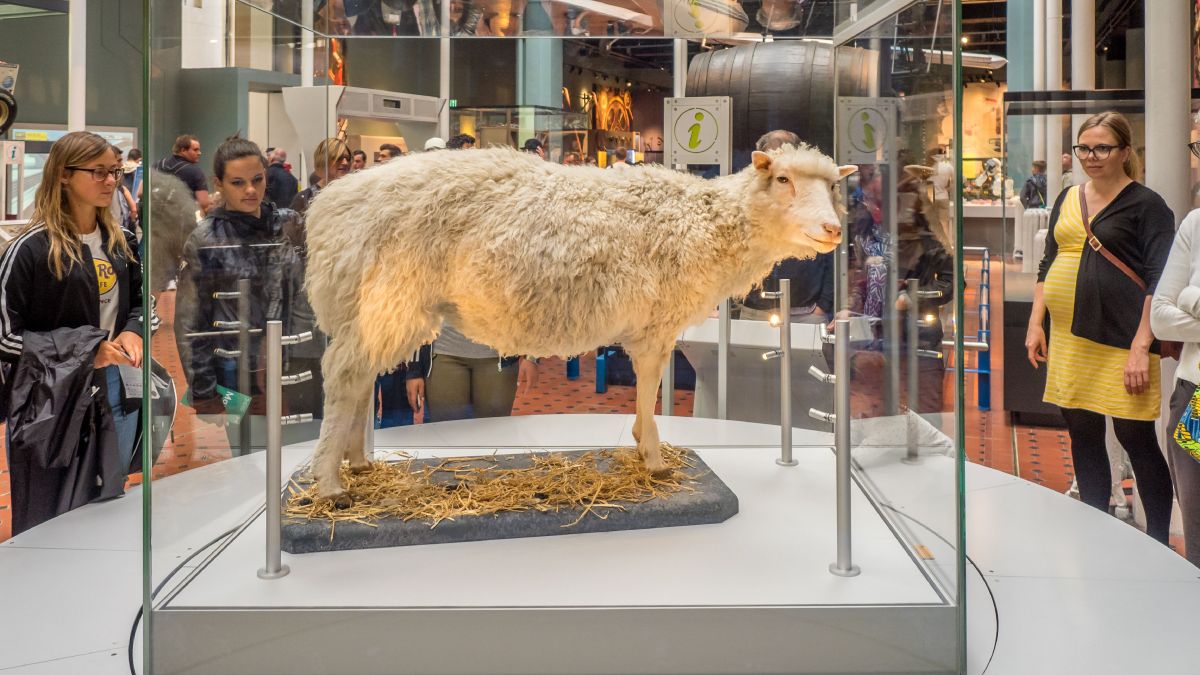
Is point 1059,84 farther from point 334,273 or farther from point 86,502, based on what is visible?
point 86,502

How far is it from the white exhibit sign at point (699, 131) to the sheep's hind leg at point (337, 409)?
1.75 meters

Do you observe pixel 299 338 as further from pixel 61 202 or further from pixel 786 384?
pixel 786 384

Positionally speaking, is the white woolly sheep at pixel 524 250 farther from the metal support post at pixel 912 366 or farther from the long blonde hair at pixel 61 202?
the long blonde hair at pixel 61 202

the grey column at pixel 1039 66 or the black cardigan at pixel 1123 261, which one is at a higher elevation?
the grey column at pixel 1039 66

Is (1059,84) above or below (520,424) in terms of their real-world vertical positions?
above

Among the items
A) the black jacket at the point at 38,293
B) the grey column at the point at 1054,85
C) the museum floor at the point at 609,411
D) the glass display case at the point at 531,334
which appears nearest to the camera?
the glass display case at the point at 531,334

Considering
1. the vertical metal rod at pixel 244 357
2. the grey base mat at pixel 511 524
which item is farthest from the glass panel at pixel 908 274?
the vertical metal rod at pixel 244 357

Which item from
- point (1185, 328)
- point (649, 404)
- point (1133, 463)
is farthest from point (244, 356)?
point (1133, 463)

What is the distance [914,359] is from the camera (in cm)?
249

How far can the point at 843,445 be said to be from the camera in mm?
2203

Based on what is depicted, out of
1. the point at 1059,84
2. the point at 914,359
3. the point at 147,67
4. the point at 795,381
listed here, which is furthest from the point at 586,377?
the point at 1059,84

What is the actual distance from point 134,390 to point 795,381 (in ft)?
7.90

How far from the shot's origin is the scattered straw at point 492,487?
8.14 feet

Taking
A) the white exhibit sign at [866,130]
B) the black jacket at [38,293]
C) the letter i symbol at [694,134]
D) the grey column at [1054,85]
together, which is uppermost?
the grey column at [1054,85]
